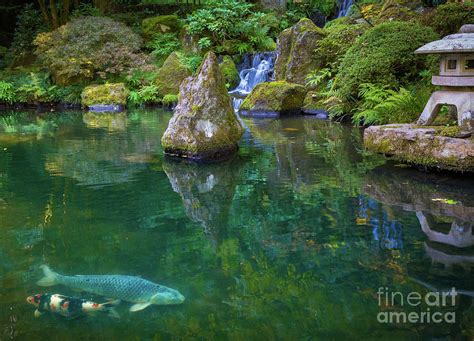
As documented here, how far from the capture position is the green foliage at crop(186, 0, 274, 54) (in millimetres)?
21000

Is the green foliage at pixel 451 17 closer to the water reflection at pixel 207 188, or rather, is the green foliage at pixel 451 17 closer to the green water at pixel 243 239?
the green water at pixel 243 239

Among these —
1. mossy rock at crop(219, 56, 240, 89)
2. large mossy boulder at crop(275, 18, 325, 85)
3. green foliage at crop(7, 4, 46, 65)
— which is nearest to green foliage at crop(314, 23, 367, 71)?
large mossy boulder at crop(275, 18, 325, 85)

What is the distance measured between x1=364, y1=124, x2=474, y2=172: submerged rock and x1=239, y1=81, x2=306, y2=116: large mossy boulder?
726 centimetres

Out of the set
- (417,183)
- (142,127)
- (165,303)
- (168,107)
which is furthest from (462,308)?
(168,107)

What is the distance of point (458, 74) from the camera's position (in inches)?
306

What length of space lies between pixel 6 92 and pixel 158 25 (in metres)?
7.93

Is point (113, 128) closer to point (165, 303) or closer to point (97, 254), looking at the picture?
point (97, 254)

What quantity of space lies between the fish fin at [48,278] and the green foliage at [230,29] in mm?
17233

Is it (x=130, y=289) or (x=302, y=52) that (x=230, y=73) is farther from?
(x=130, y=289)

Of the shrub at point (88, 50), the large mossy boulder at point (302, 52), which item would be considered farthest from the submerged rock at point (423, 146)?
the shrub at point (88, 50)

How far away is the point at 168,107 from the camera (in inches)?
769

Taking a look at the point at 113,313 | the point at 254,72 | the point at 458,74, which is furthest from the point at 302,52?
the point at 113,313

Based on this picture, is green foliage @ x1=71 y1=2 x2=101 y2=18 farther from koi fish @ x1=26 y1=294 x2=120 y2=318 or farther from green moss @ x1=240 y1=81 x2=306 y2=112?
koi fish @ x1=26 y1=294 x2=120 y2=318

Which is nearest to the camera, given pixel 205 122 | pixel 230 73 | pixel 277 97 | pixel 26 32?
pixel 205 122
